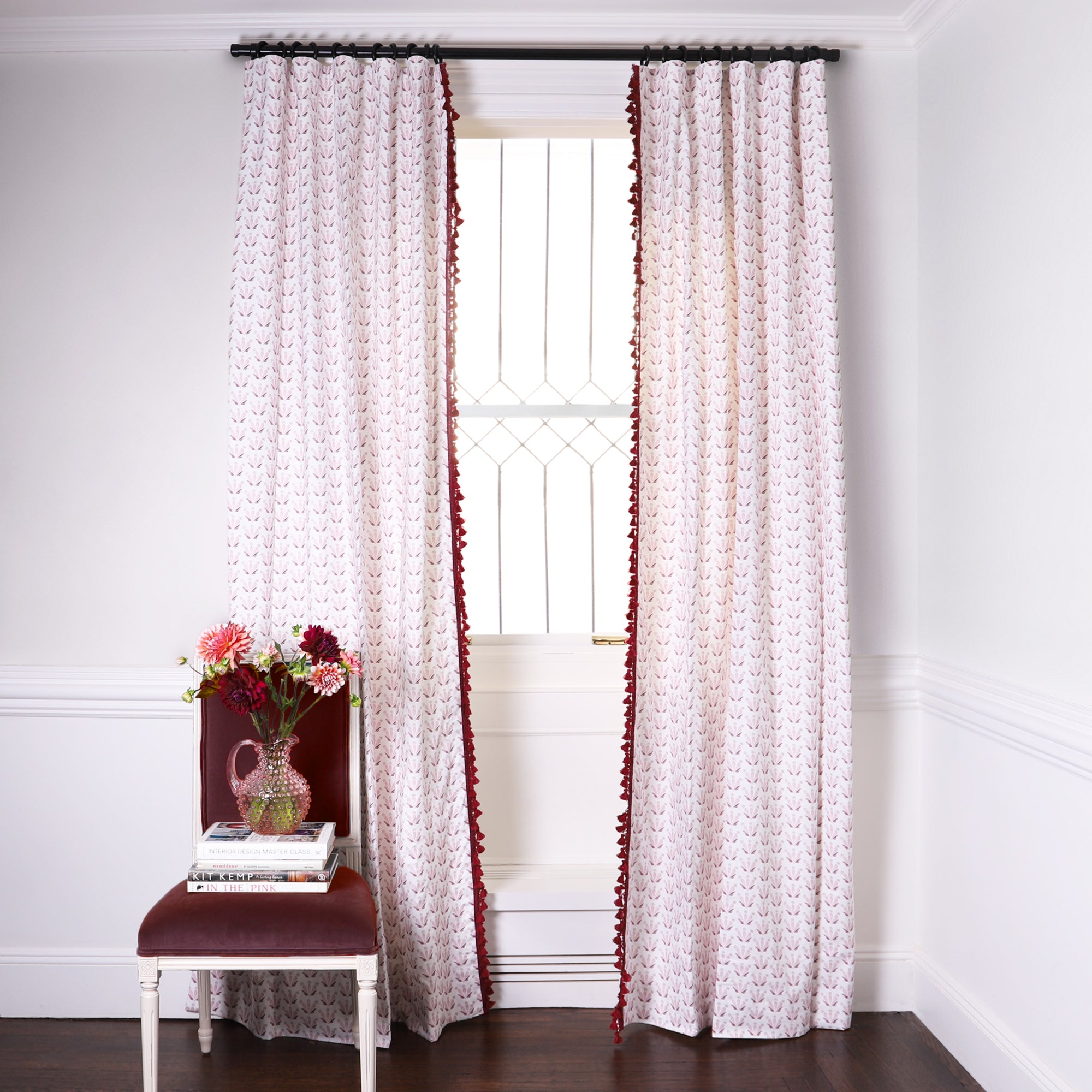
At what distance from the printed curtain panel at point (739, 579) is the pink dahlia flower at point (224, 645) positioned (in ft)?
3.20

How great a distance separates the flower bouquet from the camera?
2.10m

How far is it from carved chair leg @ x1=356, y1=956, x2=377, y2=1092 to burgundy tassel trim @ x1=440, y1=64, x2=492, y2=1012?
0.50m

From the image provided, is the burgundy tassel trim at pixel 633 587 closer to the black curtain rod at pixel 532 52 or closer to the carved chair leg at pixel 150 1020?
the black curtain rod at pixel 532 52

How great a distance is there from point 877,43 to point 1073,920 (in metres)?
2.24

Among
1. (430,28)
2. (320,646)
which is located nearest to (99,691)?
(320,646)

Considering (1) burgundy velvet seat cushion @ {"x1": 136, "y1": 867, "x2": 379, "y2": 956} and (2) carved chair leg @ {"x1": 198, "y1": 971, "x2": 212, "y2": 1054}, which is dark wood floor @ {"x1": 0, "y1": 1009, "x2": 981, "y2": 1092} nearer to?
(2) carved chair leg @ {"x1": 198, "y1": 971, "x2": 212, "y2": 1054}

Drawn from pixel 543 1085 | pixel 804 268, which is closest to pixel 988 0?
pixel 804 268

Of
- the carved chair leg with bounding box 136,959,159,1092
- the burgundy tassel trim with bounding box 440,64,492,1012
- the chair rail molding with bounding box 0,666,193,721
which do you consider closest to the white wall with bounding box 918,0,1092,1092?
the burgundy tassel trim with bounding box 440,64,492,1012

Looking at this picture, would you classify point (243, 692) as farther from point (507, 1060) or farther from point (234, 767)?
point (507, 1060)

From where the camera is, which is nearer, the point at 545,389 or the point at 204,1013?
the point at 204,1013

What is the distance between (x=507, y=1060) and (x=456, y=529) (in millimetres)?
1331

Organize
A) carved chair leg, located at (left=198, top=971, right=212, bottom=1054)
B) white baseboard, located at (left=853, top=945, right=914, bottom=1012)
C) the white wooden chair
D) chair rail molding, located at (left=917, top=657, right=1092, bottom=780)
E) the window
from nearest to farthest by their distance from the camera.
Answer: chair rail molding, located at (left=917, top=657, right=1092, bottom=780) < the white wooden chair < carved chair leg, located at (left=198, top=971, right=212, bottom=1054) < white baseboard, located at (left=853, top=945, right=914, bottom=1012) < the window

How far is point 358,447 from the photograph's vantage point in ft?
7.73

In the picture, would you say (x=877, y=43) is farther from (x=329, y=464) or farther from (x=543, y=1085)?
(x=543, y=1085)
